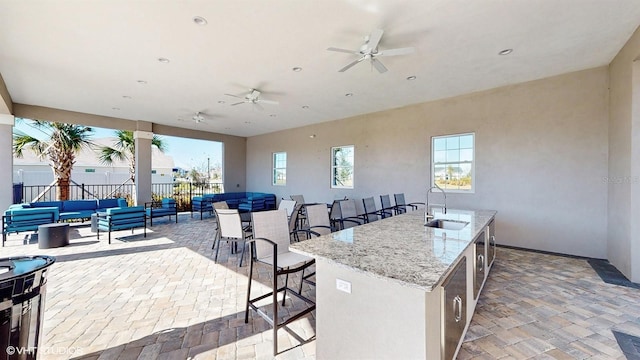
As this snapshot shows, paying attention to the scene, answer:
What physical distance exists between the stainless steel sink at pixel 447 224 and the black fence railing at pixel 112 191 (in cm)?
907

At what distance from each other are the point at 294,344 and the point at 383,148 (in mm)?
5324

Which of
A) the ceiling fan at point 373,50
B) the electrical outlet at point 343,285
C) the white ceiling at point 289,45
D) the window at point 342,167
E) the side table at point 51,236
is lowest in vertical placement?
the side table at point 51,236

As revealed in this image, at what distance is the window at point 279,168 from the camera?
31.0ft

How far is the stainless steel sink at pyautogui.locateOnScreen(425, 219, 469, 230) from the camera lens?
8.97ft

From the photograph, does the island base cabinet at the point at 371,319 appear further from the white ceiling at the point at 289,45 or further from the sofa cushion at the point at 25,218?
the sofa cushion at the point at 25,218

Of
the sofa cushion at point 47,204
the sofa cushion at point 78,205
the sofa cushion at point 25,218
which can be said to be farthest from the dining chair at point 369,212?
the sofa cushion at point 47,204

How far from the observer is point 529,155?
4.61 meters

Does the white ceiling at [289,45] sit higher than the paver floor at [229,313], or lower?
higher

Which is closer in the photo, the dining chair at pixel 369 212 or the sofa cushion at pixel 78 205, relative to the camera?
the dining chair at pixel 369 212

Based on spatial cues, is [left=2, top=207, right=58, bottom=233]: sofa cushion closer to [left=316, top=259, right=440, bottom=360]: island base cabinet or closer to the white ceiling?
the white ceiling

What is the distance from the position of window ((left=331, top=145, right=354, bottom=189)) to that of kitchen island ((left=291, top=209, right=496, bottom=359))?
18.2 feet

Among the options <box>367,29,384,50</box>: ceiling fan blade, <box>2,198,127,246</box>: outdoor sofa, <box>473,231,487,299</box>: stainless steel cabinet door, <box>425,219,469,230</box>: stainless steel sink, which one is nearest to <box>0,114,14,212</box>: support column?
<box>2,198,127,246</box>: outdoor sofa

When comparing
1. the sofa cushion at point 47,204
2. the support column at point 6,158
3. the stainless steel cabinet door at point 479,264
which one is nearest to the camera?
the stainless steel cabinet door at point 479,264

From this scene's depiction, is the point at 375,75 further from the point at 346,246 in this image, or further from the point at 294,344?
the point at 294,344
